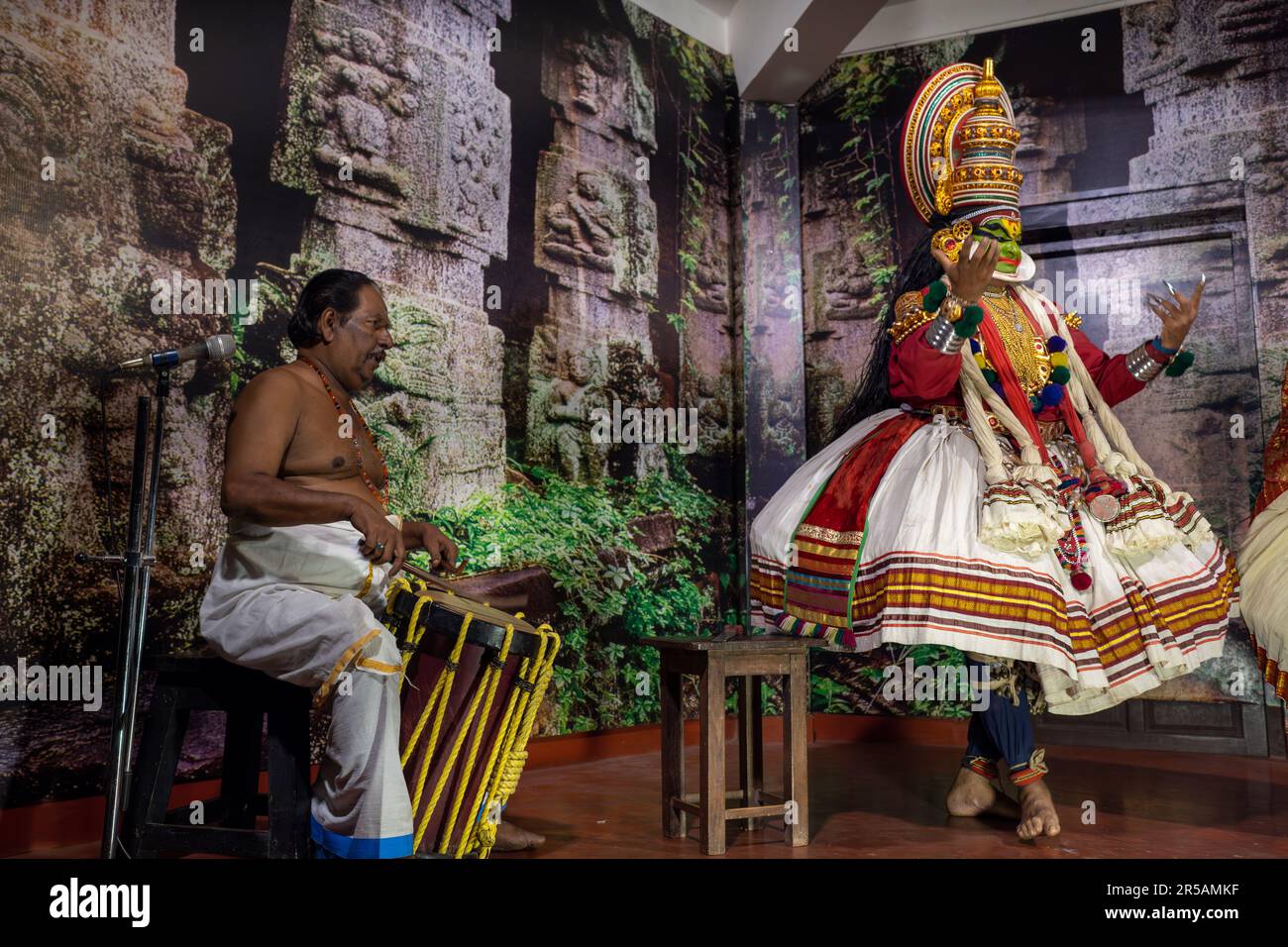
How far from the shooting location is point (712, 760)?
130 inches

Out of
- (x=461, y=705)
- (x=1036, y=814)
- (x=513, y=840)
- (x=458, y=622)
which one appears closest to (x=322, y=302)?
(x=458, y=622)

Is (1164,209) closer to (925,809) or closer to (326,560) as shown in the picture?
(925,809)

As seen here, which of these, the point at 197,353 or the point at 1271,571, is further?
the point at 1271,571

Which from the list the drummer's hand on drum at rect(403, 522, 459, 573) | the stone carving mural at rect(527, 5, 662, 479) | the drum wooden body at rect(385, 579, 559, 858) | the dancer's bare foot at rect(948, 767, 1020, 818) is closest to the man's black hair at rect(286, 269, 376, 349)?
the drummer's hand on drum at rect(403, 522, 459, 573)

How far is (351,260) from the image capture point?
14.5 ft

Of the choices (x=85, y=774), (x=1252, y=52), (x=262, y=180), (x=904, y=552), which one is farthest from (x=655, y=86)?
(x=85, y=774)

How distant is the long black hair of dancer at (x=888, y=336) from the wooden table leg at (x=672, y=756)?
3.65 feet

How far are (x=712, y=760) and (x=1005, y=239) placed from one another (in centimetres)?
191

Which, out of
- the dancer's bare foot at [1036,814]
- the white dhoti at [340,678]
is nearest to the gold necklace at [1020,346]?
the dancer's bare foot at [1036,814]

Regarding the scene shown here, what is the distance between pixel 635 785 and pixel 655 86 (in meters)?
3.53

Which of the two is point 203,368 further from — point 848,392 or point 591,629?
point 848,392

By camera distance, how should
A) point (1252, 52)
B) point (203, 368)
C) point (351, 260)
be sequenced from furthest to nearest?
point (1252, 52) < point (351, 260) < point (203, 368)

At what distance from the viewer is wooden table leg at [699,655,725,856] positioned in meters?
3.30

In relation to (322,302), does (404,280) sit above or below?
above
